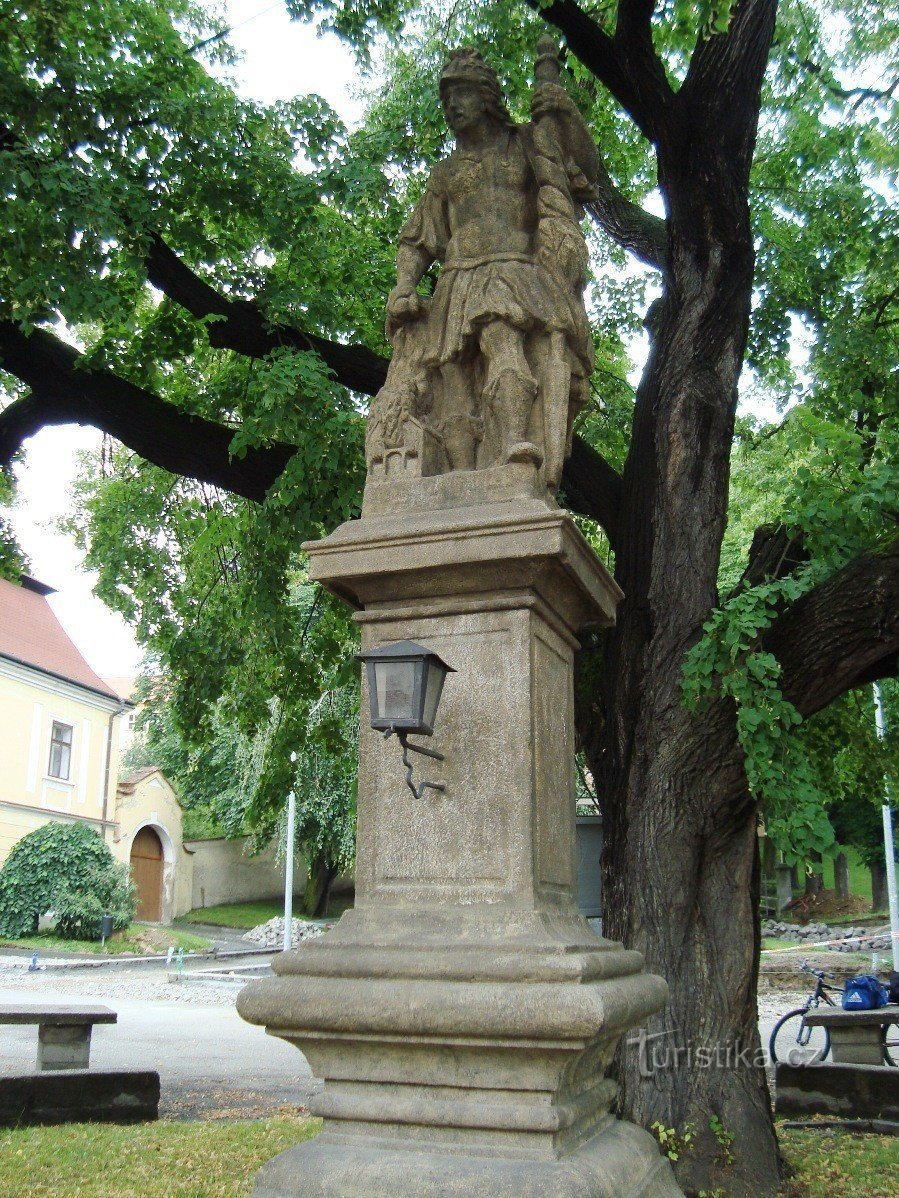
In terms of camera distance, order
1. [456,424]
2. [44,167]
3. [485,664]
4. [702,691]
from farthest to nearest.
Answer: [44,167]
[702,691]
[456,424]
[485,664]

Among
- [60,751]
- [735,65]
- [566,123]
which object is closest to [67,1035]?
[566,123]

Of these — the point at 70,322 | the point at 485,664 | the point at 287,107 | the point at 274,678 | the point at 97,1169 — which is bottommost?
the point at 97,1169

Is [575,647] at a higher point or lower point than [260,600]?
lower

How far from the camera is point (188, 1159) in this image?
→ 672cm

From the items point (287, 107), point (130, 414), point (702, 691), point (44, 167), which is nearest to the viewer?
point (702, 691)

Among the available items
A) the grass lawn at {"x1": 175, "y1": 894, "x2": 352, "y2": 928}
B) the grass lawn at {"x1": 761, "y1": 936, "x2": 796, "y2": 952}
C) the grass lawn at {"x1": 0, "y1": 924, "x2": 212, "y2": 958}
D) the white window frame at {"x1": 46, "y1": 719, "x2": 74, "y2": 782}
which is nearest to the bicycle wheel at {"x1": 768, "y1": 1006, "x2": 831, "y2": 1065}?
the grass lawn at {"x1": 761, "y1": 936, "x2": 796, "y2": 952}

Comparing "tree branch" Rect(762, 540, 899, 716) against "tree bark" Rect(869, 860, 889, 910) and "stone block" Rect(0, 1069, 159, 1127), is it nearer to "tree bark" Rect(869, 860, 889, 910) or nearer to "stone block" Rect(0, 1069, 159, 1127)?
"stone block" Rect(0, 1069, 159, 1127)

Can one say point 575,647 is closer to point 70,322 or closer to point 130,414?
point 70,322

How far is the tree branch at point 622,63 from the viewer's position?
7.67 meters

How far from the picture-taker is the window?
99.2ft

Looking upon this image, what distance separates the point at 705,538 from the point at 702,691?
1.26m

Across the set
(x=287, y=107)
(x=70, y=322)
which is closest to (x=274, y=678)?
(x=70, y=322)

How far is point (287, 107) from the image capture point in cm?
893

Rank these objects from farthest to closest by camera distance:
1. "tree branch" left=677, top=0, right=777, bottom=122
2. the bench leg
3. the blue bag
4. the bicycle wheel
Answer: the blue bag, the bicycle wheel, the bench leg, "tree branch" left=677, top=0, right=777, bottom=122
